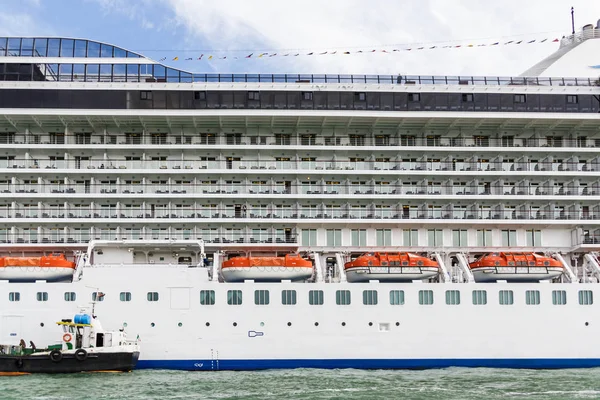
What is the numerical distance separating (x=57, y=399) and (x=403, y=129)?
18.8 meters

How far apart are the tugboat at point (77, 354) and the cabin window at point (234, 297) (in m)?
3.69

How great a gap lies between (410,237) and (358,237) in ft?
7.01

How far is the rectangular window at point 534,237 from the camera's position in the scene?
116ft

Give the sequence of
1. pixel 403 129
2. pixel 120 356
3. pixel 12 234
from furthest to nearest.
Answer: pixel 403 129, pixel 12 234, pixel 120 356

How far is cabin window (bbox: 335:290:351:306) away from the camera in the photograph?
3153 centimetres

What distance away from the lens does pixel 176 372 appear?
30.1m

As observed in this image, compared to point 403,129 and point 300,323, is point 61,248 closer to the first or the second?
point 300,323

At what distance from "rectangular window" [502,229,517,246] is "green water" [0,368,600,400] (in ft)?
20.4

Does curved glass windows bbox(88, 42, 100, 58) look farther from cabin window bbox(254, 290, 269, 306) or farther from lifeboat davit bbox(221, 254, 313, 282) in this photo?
cabin window bbox(254, 290, 269, 306)

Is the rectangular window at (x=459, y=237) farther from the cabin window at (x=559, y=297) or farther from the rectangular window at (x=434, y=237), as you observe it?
the cabin window at (x=559, y=297)

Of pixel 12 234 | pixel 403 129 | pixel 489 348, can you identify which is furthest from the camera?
pixel 403 129

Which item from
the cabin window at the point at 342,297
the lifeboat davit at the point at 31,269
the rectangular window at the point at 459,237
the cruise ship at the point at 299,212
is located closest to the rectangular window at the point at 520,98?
the cruise ship at the point at 299,212

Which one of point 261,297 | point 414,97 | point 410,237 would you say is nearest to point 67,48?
point 261,297

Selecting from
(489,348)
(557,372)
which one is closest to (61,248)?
(489,348)
